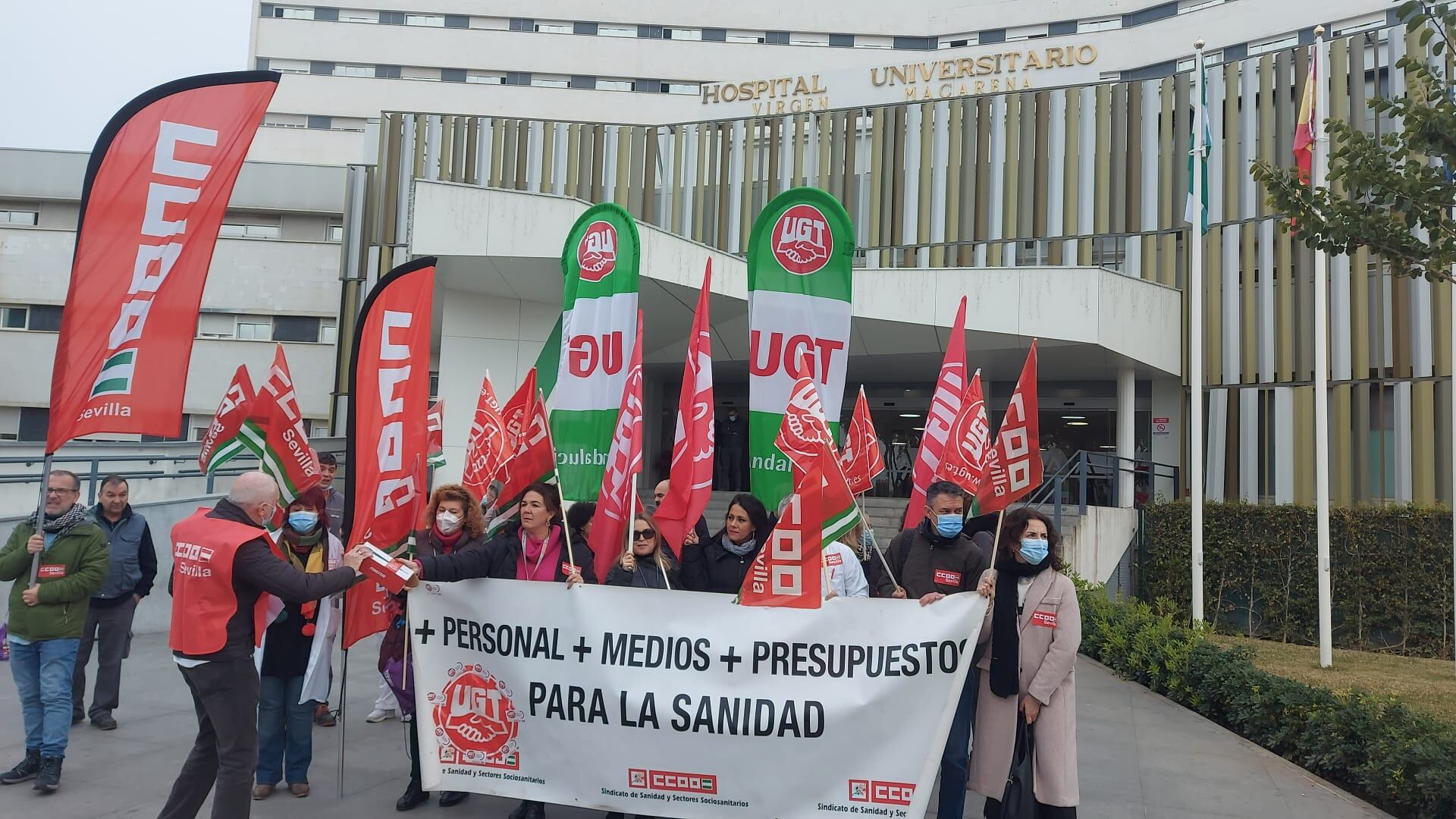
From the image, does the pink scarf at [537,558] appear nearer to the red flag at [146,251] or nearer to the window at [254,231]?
the red flag at [146,251]

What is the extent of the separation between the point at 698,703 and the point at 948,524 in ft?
5.89

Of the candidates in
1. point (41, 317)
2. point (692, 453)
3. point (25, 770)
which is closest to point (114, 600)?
point (25, 770)

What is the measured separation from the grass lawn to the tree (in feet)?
14.2

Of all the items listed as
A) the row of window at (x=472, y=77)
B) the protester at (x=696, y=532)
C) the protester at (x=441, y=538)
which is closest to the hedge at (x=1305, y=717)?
the protester at (x=696, y=532)

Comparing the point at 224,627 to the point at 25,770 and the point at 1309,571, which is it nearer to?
the point at 25,770

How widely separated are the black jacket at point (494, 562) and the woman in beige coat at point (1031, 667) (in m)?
2.43

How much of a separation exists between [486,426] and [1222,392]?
16698mm

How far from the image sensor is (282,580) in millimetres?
4977

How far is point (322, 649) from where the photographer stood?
6426mm

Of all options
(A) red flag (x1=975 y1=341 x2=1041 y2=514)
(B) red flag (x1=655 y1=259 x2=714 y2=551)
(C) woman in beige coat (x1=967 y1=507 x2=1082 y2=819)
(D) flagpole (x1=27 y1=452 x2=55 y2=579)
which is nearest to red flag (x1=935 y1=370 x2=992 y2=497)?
(A) red flag (x1=975 y1=341 x2=1041 y2=514)

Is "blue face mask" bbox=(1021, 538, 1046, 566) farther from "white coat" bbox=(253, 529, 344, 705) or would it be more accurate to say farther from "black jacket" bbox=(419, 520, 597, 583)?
"white coat" bbox=(253, 529, 344, 705)

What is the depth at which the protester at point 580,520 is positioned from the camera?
6.80 metres

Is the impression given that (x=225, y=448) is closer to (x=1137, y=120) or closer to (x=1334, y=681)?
(x=1334, y=681)

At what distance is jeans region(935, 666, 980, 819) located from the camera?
563 centimetres
